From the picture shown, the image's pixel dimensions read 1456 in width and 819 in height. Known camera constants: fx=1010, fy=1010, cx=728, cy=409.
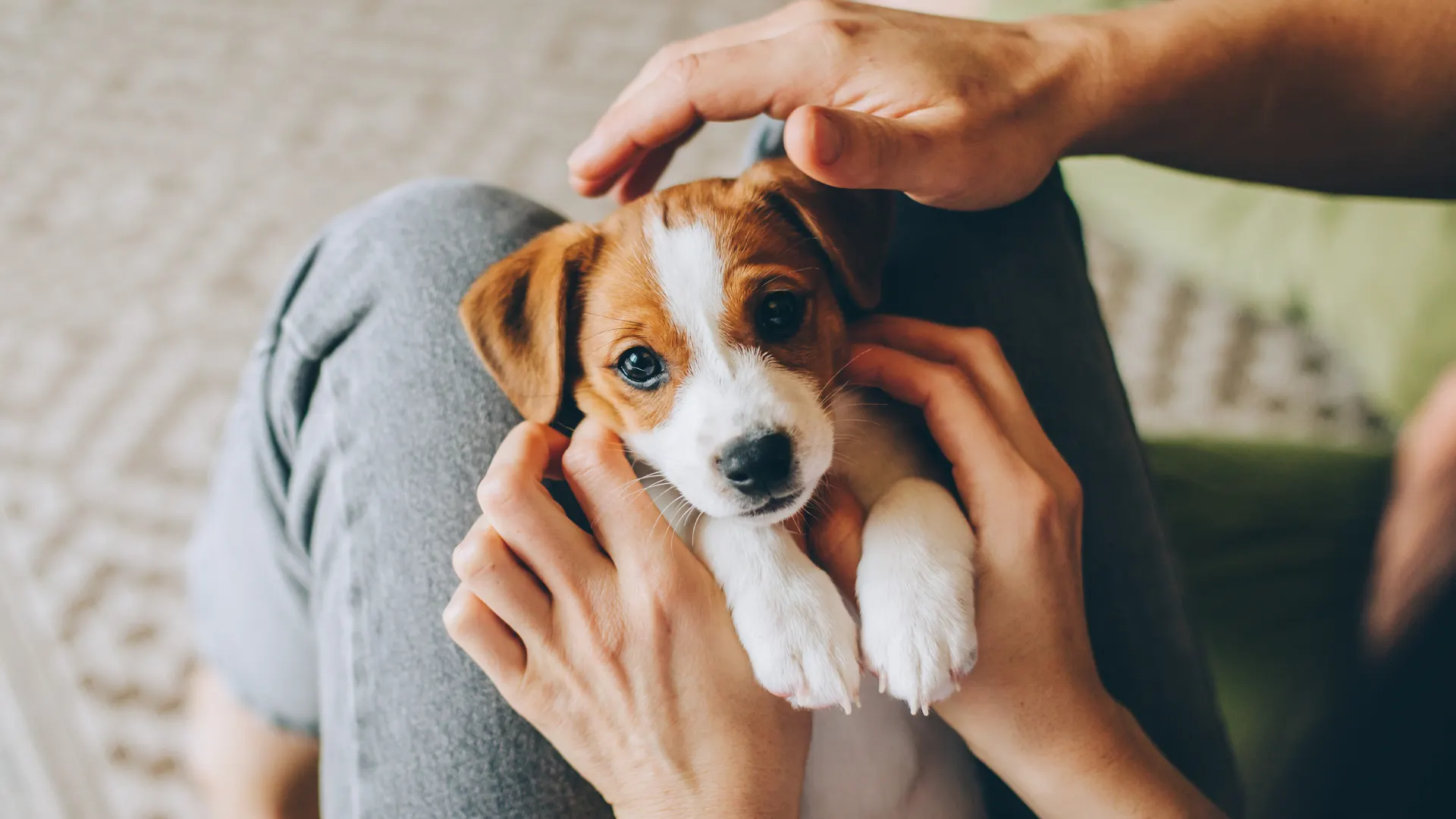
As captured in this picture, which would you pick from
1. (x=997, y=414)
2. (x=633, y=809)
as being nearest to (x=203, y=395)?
(x=633, y=809)

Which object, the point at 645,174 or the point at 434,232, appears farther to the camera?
the point at 645,174

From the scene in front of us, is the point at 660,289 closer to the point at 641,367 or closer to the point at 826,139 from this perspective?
the point at 641,367

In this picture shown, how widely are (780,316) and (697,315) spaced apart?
0.12 m

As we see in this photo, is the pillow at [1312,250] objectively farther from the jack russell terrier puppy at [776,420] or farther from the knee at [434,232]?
the knee at [434,232]

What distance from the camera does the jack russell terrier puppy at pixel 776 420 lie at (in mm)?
1125

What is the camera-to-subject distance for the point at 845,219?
1.34 meters

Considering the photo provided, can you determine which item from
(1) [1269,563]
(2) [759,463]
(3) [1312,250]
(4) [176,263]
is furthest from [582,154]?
(4) [176,263]

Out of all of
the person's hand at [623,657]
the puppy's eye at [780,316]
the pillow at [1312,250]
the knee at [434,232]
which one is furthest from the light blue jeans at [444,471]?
the pillow at [1312,250]

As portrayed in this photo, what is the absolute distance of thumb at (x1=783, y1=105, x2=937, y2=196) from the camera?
109 centimetres

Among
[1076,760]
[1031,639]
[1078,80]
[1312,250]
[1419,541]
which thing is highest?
[1078,80]

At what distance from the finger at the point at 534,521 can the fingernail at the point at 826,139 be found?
0.48m

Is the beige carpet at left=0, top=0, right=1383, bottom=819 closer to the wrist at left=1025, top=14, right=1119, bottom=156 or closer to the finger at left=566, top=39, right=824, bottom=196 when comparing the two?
the wrist at left=1025, top=14, right=1119, bottom=156

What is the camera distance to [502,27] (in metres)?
4.02

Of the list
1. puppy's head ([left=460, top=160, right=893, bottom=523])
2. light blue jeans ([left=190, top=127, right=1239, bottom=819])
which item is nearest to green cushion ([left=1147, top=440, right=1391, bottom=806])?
light blue jeans ([left=190, top=127, right=1239, bottom=819])
